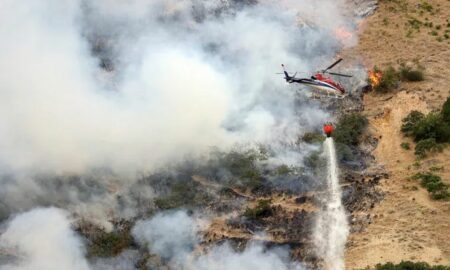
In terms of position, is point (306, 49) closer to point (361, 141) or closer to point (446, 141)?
point (361, 141)

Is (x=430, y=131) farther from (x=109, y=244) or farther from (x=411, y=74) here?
(x=109, y=244)

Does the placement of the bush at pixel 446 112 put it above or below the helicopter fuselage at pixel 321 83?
below

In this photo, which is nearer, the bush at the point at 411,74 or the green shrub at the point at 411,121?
the green shrub at the point at 411,121

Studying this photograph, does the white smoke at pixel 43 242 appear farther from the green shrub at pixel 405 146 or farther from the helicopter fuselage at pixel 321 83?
the green shrub at pixel 405 146

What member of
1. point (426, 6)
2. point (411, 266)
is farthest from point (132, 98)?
point (426, 6)

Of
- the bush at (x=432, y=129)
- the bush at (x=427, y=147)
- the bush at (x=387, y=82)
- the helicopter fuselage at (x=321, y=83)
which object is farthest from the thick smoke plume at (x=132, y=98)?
the bush at (x=427, y=147)

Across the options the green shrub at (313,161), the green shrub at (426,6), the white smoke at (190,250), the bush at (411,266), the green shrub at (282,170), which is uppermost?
the green shrub at (426,6)

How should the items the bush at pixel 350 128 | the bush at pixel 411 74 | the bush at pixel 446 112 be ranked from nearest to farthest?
the bush at pixel 446 112, the bush at pixel 350 128, the bush at pixel 411 74

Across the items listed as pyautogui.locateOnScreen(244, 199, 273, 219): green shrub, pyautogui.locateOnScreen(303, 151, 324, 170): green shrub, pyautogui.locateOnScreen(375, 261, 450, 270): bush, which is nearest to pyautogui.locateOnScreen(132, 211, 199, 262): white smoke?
pyautogui.locateOnScreen(244, 199, 273, 219): green shrub
